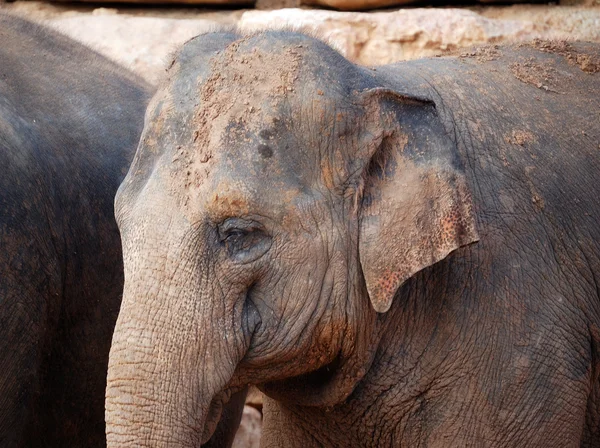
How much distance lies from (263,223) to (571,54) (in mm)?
1512

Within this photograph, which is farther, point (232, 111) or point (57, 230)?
point (57, 230)

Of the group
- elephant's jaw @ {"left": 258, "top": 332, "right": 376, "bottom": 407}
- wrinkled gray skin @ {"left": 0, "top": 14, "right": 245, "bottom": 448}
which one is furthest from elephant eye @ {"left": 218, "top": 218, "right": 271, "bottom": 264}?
wrinkled gray skin @ {"left": 0, "top": 14, "right": 245, "bottom": 448}

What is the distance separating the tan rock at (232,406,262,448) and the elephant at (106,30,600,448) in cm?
226

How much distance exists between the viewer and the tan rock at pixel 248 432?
209 inches

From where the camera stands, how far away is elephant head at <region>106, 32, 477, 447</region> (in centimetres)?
245

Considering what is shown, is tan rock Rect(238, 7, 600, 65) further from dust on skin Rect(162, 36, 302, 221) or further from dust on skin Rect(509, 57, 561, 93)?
dust on skin Rect(162, 36, 302, 221)

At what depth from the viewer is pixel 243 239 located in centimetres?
254

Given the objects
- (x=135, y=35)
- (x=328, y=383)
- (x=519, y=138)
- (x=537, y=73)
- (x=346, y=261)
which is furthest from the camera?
(x=135, y=35)

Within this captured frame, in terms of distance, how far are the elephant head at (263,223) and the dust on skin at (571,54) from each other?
1.01 meters

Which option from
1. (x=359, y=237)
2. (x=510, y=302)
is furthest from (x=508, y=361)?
(x=359, y=237)

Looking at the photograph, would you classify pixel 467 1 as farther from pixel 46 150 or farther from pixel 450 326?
pixel 450 326

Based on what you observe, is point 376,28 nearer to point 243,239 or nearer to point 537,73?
point 537,73

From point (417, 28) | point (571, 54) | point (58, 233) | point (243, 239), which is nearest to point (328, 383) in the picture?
point (243, 239)

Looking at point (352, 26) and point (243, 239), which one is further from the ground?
point (352, 26)
